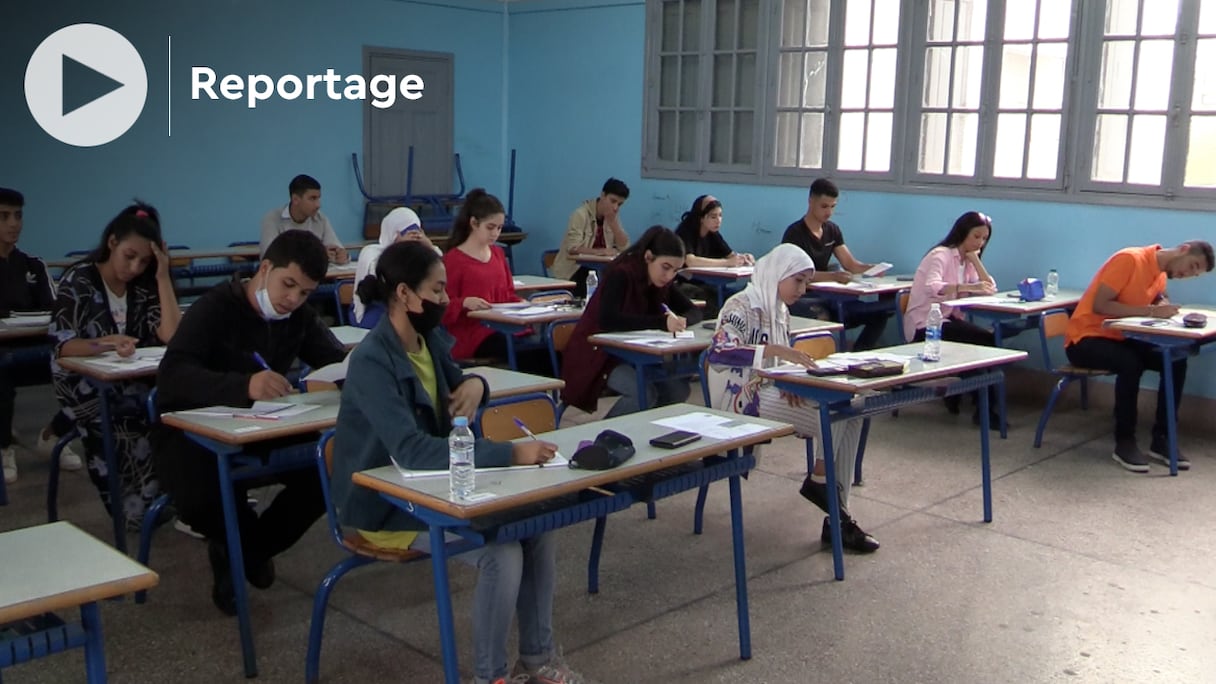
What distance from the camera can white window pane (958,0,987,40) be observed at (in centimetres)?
752

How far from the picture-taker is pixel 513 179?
10695mm

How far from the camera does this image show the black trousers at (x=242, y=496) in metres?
3.54

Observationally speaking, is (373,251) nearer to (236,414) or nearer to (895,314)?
(236,414)

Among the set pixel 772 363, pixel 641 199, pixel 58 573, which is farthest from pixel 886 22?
pixel 58 573

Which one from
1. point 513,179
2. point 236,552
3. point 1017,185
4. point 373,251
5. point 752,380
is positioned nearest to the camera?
point 236,552

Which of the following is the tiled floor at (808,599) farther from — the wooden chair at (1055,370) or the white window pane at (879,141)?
the white window pane at (879,141)

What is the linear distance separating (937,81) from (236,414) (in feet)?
19.0

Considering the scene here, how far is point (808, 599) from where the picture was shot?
13.1ft

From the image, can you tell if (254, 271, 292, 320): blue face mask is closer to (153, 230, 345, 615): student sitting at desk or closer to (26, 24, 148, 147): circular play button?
(153, 230, 345, 615): student sitting at desk

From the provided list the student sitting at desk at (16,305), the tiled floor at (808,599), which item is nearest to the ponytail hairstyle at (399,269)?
the tiled floor at (808,599)

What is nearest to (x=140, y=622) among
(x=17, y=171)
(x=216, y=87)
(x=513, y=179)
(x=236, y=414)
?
(x=236, y=414)

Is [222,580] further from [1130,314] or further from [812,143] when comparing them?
[812,143]

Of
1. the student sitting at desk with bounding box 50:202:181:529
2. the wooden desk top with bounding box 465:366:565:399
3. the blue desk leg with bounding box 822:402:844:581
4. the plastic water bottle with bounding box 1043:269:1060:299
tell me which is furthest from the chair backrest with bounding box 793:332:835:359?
the plastic water bottle with bounding box 1043:269:1060:299

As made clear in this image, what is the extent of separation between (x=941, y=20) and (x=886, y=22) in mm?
407
